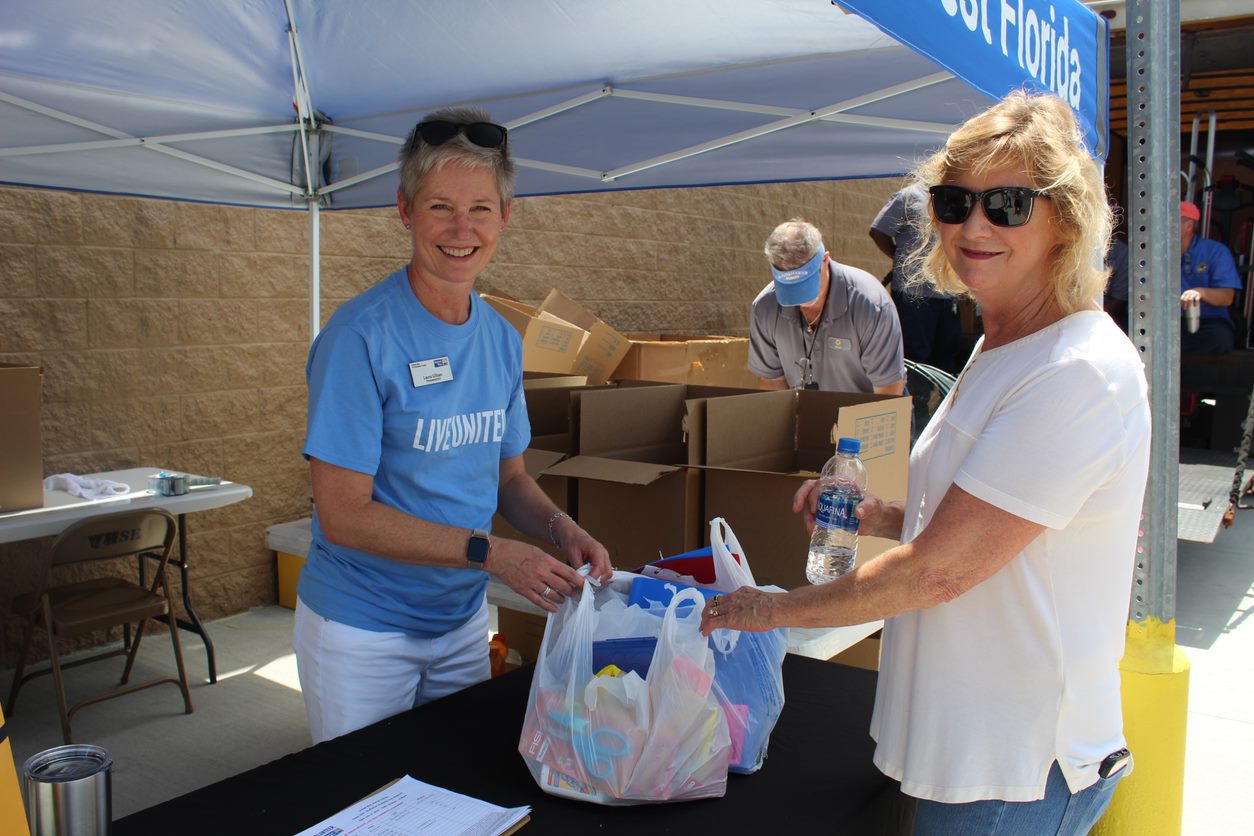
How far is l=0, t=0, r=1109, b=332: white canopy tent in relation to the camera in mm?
2412

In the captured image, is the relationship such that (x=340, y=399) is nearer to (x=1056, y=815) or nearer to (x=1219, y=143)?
(x=1056, y=815)

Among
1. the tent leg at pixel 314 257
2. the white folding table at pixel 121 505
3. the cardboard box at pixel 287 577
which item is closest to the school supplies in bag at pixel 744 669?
the white folding table at pixel 121 505

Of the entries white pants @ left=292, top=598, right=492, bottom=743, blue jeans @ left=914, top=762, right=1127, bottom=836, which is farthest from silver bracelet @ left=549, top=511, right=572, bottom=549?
blue jeans @ left=914, top=762, right=1127, bottom=836

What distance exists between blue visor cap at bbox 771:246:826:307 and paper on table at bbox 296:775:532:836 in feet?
9.80

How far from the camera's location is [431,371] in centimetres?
182

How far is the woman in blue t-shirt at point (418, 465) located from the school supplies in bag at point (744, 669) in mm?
218

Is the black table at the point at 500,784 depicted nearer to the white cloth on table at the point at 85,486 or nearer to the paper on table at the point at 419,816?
the paper on table at the point at 419,816

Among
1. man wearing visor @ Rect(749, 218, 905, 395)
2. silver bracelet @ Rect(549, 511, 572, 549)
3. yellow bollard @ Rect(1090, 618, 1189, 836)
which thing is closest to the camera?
silver bracelet @ Rect(549, 511, 572, 549)

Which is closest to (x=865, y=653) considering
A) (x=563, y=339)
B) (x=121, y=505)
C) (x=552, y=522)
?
(x=552, y=522)

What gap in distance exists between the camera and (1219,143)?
9.48m

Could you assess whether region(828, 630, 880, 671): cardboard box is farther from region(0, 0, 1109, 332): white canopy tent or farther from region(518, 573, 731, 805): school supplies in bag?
region(518, 573, 731, 805): school supplies in bag

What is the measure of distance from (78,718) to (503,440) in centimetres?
287

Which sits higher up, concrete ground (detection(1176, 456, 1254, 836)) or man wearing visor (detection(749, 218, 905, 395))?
man wearing visor (detection(749, 218, 905, 395))

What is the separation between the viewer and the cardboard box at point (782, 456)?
280 centimetres
